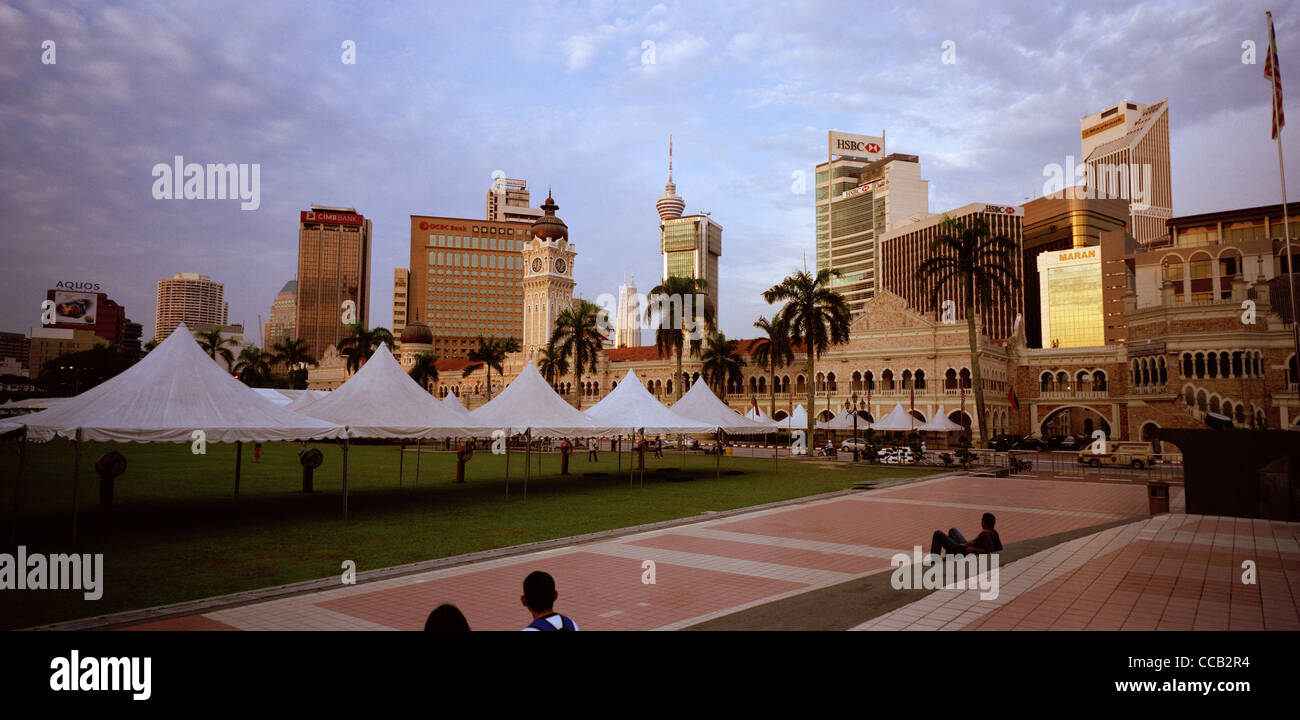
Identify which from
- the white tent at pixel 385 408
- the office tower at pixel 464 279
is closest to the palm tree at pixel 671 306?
the white tent at pixel 385 408

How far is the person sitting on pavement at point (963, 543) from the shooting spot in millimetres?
10359

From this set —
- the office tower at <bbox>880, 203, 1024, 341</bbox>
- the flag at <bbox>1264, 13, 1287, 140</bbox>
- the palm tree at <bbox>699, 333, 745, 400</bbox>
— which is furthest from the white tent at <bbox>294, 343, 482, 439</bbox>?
the office tower at <bbox>880, 203, 1024, 341</bbox>

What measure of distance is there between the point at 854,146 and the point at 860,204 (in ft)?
80.5

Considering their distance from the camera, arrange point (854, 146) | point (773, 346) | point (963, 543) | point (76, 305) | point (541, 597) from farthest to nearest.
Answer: point (854, 146), point (76, 305), point (773, 346), point (963, 543), point (541, 597)

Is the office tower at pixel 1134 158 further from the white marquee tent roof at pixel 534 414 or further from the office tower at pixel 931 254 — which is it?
the white marquee tent roof at pixel 534 414

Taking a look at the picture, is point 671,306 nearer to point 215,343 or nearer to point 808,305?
point 808,305

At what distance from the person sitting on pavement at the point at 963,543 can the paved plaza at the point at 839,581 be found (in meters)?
0.38

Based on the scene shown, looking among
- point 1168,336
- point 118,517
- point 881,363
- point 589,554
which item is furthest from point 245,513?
point 881,363

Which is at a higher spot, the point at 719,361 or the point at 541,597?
the point at 719,361

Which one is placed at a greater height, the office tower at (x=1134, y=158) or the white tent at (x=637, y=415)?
the office tower at (x=1134, y=158)

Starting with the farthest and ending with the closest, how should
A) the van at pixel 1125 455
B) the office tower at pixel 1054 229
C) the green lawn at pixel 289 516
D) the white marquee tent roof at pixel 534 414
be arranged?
the office tower at pixel 1054 229
the van at pixel 1125 455
the white marquee tent roof at pixel 534 414
the green lawn at pixel 289 516

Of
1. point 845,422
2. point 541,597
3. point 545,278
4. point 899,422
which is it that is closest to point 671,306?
point 845,422

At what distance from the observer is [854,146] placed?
17862cm

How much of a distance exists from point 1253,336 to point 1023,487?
26495 millimetres
